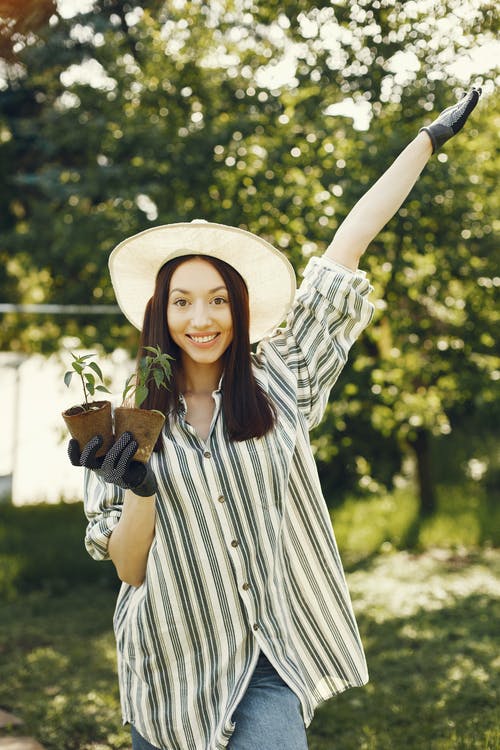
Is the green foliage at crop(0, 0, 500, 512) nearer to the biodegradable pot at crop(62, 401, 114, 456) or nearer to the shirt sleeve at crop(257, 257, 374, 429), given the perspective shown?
the shirt sleeve at crop(257, 257, 374, 429)

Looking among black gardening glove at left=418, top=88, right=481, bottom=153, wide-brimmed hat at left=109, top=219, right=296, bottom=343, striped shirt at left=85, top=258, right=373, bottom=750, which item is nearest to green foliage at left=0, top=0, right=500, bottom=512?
black gardening glove at left=418, top=88, right=481, bottom=153

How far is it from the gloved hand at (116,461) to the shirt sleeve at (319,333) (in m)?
0.59

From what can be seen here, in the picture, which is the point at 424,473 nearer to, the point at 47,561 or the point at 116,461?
the point at 47,561

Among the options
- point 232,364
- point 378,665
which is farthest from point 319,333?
point 378,665

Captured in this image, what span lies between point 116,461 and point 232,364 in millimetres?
510

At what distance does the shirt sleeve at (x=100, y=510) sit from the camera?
201 centimetres

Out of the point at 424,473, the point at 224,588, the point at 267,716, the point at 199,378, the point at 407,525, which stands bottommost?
the point at 407,525

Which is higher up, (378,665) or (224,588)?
(224,588)

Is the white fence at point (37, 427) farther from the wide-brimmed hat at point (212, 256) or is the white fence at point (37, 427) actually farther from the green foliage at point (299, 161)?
the wide-brimmed hat at point (212, 256)

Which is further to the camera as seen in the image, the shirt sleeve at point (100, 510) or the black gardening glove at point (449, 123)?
the black gardening glove at point (449, 123)

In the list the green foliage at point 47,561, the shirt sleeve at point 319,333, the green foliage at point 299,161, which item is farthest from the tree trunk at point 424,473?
the shirt sleeve at point 319,333

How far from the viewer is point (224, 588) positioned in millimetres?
1994

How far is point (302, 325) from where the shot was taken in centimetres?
230

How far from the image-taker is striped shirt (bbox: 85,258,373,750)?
1.99 meters
